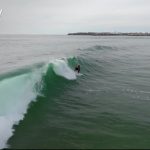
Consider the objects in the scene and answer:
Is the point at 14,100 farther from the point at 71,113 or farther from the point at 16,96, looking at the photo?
the point at 71,113

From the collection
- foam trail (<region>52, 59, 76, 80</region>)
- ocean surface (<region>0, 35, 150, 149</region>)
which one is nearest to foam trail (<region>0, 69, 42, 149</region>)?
ocean surface (<region>0, 35, 150, 149</region>)

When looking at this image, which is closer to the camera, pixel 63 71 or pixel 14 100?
pixel 14 100

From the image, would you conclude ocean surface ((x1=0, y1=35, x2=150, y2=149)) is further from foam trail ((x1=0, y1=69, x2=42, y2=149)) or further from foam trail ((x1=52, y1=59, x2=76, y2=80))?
foam trail ((x1=52, y1=59, x2=76, y2=80))

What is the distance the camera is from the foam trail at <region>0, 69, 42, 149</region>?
33.8 ft

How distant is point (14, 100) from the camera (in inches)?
509

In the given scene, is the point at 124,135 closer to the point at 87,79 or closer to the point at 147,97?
the point at 147,97

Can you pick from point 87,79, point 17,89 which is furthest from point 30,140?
point 87,79

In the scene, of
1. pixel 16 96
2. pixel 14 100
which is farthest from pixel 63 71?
pixel 14 100

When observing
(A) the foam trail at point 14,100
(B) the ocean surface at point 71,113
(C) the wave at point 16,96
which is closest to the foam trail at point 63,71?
(B) the ocean surface at point 71,113

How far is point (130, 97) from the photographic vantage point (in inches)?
617

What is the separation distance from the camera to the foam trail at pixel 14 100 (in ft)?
33.8

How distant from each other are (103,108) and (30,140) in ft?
15.9

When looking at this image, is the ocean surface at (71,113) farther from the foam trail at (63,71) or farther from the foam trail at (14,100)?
Answer: the foam trail at (63,71)

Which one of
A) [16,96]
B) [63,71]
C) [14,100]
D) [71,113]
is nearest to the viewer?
[71,113]
